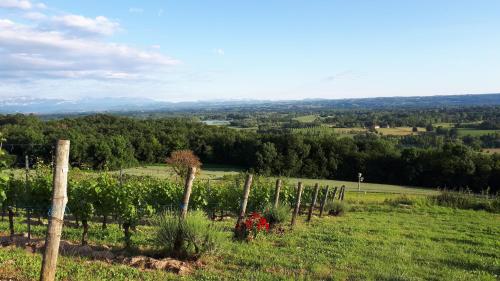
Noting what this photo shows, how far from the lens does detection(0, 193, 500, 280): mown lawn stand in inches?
251

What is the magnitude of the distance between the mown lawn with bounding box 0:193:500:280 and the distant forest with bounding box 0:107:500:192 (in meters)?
39.1

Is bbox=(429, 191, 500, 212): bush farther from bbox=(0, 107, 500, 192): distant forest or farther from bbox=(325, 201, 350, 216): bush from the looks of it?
bbox=(0, 107, 500, 192): distant forest

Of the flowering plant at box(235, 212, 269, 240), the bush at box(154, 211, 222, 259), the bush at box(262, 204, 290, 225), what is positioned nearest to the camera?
the bush at box(154, 211, 222, 259)

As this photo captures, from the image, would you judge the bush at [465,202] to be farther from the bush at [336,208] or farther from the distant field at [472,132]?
the distant field at [472,132]

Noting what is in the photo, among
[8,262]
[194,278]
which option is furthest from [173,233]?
[8,262]

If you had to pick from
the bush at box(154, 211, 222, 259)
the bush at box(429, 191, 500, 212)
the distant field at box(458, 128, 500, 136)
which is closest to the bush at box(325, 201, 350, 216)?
the bush at box(429, 191, 500, 212)

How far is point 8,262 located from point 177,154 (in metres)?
52.8

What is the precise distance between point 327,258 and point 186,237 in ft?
9.45

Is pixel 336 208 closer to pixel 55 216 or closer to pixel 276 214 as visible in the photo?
pixel 276 214

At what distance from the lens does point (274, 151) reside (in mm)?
64312

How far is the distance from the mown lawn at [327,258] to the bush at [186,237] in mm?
283

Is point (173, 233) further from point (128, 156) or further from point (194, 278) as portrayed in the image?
point (128, 156)

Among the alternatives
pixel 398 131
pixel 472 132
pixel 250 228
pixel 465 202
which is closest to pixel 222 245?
pixel 250 228

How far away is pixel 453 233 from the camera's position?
13.7 metres
